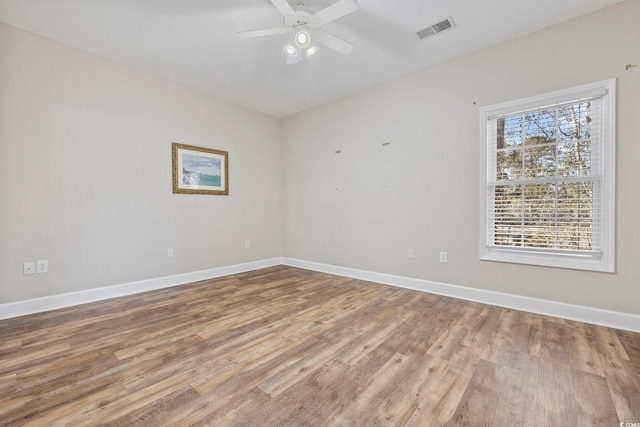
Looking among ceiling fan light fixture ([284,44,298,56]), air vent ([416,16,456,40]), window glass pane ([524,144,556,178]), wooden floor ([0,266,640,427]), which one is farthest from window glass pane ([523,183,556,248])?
ceiling fan light fixture ([284,44,298,56])

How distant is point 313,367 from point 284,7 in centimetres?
256

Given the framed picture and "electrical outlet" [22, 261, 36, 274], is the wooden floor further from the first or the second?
the framed picture

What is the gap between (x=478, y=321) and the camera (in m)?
2.47

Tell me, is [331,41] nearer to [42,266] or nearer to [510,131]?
[510,131]

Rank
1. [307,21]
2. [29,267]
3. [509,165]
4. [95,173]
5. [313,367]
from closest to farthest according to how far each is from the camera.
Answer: [313,367] < [307,21] < [29,267] < [509,165] < [95,173]

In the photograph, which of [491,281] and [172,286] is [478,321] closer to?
[491,281]

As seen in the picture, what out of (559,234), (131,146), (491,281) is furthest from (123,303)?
(559,234)

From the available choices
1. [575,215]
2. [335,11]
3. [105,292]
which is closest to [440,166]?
[575,215]

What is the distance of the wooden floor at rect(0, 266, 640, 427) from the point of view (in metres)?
1.37

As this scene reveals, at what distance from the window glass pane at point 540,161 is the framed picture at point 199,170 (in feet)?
12.7

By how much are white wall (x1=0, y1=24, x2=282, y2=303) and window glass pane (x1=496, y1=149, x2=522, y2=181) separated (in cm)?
363

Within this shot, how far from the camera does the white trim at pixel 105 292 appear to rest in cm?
262

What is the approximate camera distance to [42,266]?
274 cm

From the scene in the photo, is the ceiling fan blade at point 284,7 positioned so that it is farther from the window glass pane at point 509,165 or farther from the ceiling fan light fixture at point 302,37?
the window glass pane at point 509,165
